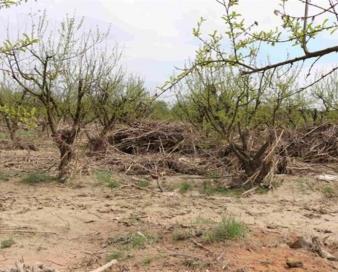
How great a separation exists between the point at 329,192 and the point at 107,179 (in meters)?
3.80

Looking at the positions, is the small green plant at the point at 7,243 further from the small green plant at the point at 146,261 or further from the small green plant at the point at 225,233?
the small green plant at the point at 225,233

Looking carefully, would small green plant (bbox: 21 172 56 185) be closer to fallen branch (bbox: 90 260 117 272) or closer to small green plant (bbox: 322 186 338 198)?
fallen branch (bbox: 90 260 117 272)

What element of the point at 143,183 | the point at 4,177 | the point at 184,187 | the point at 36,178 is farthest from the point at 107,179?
the point at 4,177

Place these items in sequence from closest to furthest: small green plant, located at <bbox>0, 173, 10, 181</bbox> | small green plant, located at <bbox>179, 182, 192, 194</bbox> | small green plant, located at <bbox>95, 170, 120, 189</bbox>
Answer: small green plant, located at <bbox>179, 182, 192, 194</bbox>
small green plant, located at <bbox>95, 170, 120, 189</bbox>
small green plant, located at <bbox>0, 173, 10, 181</bbox>

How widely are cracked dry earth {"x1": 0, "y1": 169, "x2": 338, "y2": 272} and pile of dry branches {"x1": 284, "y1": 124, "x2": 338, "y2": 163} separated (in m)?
1.93

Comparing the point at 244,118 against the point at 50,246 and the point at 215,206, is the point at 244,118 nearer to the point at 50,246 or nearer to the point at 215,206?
the point at 215,206

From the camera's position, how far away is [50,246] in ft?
19.6

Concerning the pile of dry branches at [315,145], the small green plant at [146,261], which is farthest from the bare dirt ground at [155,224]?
the pile of dry branches at [315,145]

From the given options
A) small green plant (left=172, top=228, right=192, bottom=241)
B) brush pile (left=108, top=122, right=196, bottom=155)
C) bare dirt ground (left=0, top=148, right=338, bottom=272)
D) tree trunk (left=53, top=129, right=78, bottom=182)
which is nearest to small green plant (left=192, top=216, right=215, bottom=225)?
bare dirt ground (left=0, top=148, right=338, bottom=272)

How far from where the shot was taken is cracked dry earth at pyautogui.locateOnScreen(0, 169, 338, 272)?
5.26 m

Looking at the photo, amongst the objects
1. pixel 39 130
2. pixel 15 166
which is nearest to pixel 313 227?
pixel 15 166

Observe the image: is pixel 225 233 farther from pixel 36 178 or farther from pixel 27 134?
pixel 27 134

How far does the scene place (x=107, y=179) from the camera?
950 centimetres

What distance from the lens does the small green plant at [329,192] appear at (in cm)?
892
